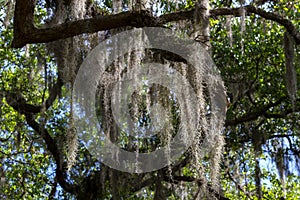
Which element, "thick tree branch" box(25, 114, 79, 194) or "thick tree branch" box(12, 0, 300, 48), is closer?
"thick tree branch" box(12, 0, 300, 48)

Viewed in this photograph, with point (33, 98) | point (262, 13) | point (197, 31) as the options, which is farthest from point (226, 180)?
point (197, 31)

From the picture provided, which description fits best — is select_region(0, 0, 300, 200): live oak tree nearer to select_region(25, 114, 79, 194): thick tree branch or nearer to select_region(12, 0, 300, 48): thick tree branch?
select_region(25, 114, 79, 194): thick tree branch

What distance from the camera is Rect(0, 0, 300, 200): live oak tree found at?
378 cm

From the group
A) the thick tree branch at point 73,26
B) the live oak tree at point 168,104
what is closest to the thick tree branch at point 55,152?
the live oak tree at point 168,104

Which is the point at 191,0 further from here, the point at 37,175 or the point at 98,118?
the point at 37,175

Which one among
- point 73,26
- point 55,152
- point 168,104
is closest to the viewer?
point 73,26

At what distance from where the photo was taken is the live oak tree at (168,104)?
3.78 m

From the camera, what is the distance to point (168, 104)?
3.45 metres

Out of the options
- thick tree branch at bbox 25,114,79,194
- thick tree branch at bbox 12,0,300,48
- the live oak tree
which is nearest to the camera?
thick tree branch at bbox 12,0,300,48

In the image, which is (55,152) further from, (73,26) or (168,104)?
(73,26)

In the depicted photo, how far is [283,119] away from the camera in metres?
5.99

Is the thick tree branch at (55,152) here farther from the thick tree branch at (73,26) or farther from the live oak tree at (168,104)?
the thick tree branch at (73,26)

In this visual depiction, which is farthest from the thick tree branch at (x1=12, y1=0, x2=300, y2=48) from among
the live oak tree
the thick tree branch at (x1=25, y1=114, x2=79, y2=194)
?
the thick tree branch at (x1=25, y1=114, x2=79, y2=194)

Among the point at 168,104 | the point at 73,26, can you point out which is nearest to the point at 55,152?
the point at 168,104
